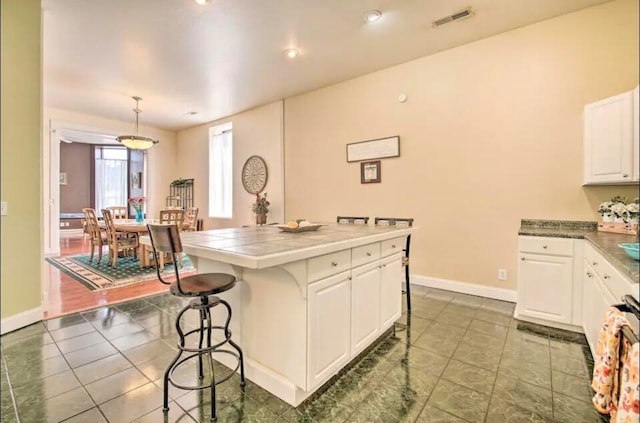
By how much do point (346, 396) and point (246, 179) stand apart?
4791 millimetres

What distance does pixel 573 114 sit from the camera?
270cm

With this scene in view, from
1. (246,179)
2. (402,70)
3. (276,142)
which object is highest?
(402,70)

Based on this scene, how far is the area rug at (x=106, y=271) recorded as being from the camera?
3750 mm

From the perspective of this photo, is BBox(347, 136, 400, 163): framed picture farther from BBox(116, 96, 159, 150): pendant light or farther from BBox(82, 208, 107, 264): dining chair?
BBox(82, 208, 107, 264): dining chair

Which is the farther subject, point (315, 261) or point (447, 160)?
point (447, 160)

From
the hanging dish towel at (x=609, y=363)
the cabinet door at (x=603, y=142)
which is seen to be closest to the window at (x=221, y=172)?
the cabinet door at (x=603, y=142)

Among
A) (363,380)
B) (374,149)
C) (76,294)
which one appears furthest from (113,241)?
(363,380)

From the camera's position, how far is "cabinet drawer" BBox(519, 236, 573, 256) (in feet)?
7.79

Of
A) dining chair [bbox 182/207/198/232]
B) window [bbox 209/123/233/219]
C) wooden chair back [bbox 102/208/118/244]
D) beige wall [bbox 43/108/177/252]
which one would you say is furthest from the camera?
beige wall [bbox 43/108/177/252]

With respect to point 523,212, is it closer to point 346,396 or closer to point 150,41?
point 346,396

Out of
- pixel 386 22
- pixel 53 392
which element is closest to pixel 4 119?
pixel 53 392

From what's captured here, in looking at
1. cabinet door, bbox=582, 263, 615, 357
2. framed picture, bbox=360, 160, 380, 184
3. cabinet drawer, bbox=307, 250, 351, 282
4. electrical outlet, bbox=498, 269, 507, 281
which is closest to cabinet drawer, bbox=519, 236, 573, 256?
cabinet door, bbox=582, 263, 615, 357

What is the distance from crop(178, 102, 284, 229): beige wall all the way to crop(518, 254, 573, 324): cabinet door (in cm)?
368

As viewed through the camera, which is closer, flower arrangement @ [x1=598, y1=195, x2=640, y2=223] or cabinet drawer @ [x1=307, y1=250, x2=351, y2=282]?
cabinet drawer @ [x1=307, y1=250, x2=351, y2=282]
